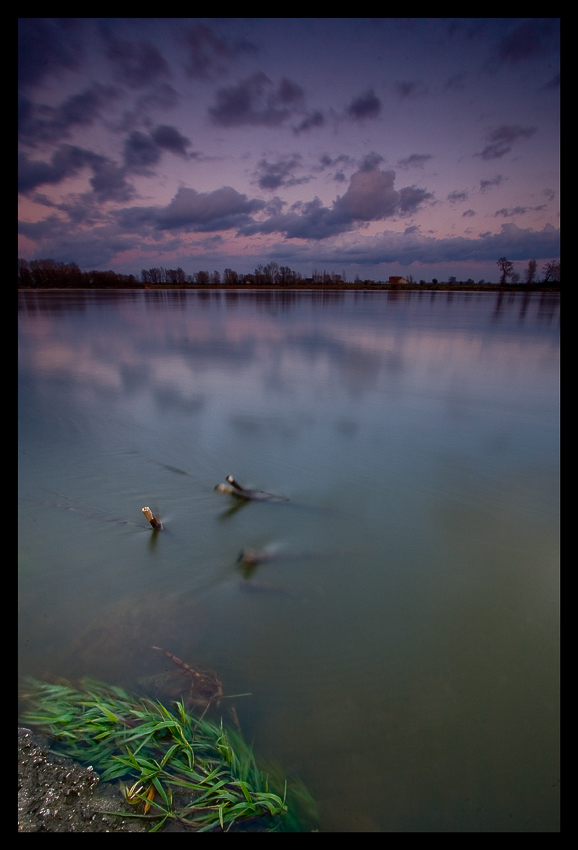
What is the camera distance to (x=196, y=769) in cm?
179

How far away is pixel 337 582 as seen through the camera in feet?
9.93

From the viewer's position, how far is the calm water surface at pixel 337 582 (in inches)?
76.3

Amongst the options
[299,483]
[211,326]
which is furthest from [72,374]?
[211,326]

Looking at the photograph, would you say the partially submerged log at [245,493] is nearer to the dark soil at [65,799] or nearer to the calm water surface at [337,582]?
the calm water surface at [337,582]

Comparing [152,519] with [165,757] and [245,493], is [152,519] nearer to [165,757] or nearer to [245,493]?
[245,493]

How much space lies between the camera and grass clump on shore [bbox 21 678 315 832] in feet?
5.34

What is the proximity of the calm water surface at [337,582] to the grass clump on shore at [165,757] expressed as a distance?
0.13 metres

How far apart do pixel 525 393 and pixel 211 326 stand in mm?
15466

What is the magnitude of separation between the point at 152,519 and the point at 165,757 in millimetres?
1926

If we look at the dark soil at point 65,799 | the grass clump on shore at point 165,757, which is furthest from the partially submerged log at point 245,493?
the dark soil at point 65,799

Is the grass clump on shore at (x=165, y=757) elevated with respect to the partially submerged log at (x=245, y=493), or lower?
lower

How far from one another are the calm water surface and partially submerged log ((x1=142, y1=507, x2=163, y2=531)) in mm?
111
